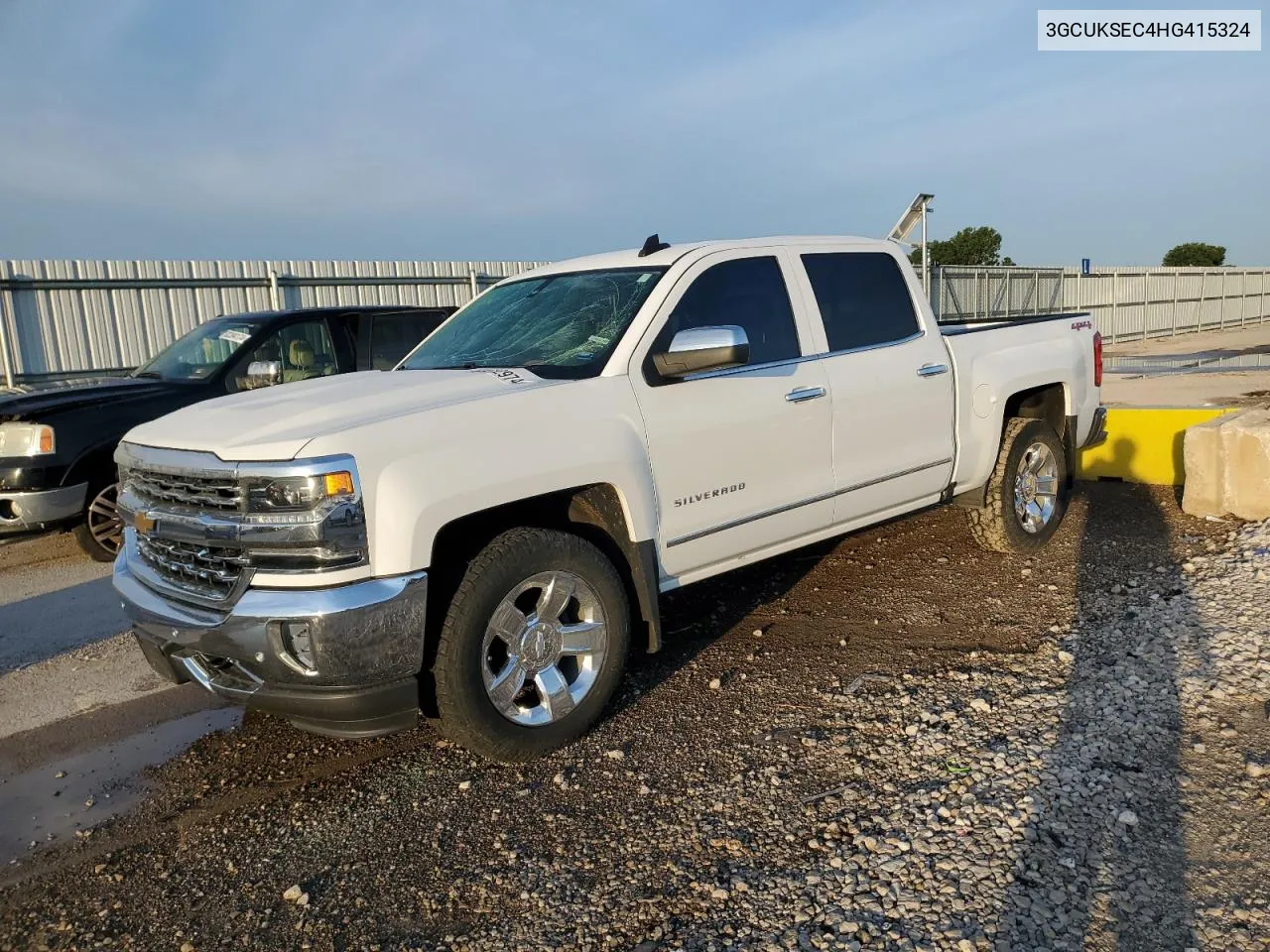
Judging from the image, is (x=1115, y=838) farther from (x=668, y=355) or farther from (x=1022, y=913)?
(x=668, y=355)

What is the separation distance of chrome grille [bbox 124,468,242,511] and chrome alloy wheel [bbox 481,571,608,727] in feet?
3.21

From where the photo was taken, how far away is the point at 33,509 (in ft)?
21.1

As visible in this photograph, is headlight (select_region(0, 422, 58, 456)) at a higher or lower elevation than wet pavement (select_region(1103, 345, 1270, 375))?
higher

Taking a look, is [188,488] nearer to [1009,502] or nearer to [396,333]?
[1009,502]

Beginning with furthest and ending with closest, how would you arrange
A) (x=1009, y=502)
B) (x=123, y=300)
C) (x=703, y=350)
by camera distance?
(x=123, y=300), (x=1009, y=502), (x=703, y=350)

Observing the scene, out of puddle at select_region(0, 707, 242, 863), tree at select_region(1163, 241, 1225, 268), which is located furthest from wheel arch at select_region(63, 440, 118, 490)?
tree at select_region(1163, 241, 1225, 268)

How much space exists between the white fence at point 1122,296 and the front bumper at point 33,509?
63.1 ft

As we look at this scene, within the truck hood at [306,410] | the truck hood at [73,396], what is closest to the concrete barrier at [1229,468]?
the truck hood at [306,410]

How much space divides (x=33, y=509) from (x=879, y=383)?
5540 mm

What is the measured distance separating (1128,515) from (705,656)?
3.84 meters

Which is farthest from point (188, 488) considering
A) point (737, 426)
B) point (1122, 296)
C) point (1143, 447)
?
point (1122, 296)

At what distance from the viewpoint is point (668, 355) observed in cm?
389

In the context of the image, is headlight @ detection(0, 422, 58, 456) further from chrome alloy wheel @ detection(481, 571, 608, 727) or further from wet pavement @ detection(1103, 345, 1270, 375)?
wet pavement @ detection(1103, 345, 1270, 375)

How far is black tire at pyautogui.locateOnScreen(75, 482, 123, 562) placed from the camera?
6.73 metres
